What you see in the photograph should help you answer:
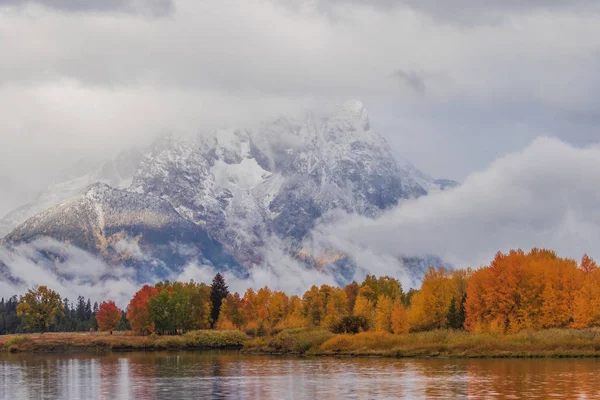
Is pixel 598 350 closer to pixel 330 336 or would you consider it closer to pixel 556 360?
pixel 556 360

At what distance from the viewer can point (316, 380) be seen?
96.5 m

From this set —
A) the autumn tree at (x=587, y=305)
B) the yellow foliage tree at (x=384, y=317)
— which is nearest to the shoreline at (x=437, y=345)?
the autumn tree at (x=587, y=305)

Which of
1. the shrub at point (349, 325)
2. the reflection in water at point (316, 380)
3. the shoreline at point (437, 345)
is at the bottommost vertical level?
the reflection in water at point (316, 380)

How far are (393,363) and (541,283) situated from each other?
118 feet

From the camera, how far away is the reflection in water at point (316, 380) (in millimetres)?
79375

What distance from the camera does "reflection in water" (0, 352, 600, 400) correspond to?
79375 mm

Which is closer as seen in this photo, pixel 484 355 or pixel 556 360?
pixel 556 360

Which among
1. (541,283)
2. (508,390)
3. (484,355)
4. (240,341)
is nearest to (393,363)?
(484,355)

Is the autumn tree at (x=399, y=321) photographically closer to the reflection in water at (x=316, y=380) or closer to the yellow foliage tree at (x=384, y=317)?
the yellow foliage tree at (x=384, y=317)

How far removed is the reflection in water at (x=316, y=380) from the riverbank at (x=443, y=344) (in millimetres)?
9108

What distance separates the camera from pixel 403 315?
17212cm

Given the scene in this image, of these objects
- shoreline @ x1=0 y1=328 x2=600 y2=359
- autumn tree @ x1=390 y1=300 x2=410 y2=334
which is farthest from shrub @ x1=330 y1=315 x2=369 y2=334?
autumn tree @ x1=390 y1=300 x2=410 y2=334

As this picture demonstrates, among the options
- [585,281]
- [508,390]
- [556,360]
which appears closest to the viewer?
[508,390]

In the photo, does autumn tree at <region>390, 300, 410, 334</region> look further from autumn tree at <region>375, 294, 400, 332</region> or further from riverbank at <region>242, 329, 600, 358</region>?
riverbank at <region>242, 329, 600, 358</region>
